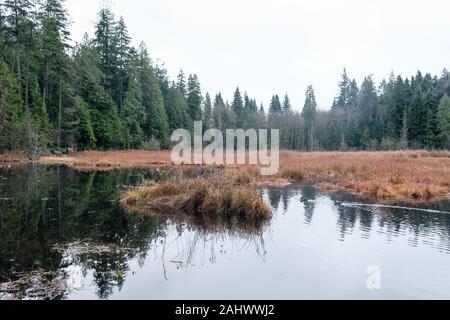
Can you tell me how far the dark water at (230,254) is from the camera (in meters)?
5.95

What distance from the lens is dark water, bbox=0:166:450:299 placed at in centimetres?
595

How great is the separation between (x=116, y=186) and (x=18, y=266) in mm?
11303

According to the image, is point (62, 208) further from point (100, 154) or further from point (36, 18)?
point (36, 18)

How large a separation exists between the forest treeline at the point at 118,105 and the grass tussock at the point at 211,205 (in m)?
23.9

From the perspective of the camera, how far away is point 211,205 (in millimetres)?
11352

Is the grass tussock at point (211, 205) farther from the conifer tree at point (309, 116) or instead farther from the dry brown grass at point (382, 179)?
the conifer tree at point (309, 116)

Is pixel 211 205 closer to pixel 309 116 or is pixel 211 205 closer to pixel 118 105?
pixel 118 105

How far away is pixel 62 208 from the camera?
11930mm

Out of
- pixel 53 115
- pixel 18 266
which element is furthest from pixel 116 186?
pixel 53 115

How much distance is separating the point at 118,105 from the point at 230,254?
50844mm

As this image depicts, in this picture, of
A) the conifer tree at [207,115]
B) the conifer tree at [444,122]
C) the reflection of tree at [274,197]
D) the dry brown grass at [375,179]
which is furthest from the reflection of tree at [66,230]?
the conifer tree at [207,115]

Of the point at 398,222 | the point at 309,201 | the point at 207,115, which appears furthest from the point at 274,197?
the point at 207,115

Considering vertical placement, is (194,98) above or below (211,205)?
above

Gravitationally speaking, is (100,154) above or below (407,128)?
below
